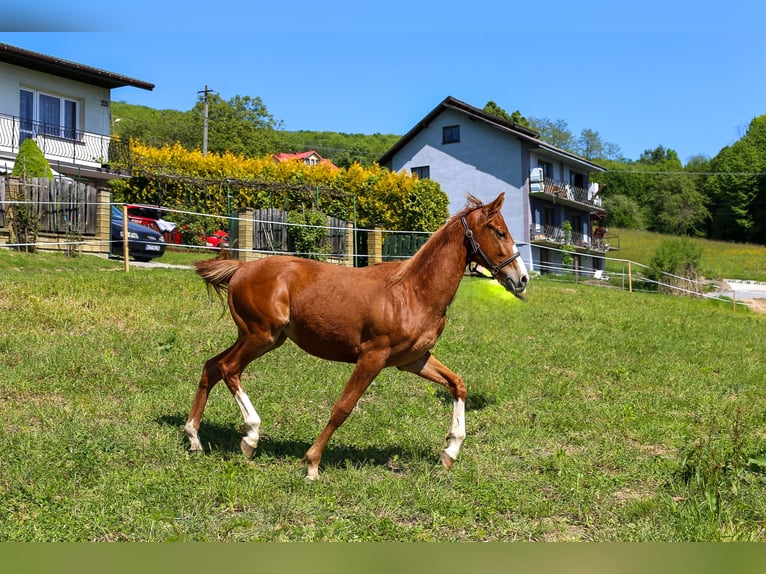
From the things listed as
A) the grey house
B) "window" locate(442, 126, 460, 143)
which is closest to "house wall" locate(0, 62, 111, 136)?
the grey house

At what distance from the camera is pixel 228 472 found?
540 centimetres

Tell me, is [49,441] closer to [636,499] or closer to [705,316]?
[636,499]

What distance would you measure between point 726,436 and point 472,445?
2.68 metres

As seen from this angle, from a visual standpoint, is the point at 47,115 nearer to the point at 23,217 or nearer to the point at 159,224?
the point at 159,224

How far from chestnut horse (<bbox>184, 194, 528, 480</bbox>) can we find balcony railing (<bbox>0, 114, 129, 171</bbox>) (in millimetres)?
23647

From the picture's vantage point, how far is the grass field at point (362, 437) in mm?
4617

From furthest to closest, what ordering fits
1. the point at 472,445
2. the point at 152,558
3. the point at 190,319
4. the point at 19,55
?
the point at 19,55 < the point at 190,319 < the point at 472,445 < the point at 152,558

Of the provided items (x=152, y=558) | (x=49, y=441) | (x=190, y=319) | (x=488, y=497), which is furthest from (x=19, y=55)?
(x=152, y=558)

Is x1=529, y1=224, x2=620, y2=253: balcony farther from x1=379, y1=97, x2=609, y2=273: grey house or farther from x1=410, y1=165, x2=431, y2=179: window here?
x1=410, y1=165, x2=431, y2=179: window

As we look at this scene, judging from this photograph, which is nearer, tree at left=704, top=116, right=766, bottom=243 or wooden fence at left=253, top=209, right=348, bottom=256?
wooden fence at left=253, top=209, right=348, bottom=256

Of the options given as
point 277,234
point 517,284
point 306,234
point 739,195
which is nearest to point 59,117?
point 277,234

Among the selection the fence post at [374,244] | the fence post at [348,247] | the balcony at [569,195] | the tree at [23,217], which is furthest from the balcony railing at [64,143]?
the balcony at [569,195]

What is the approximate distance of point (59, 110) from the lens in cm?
2878

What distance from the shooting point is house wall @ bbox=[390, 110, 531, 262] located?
44.6 meters
